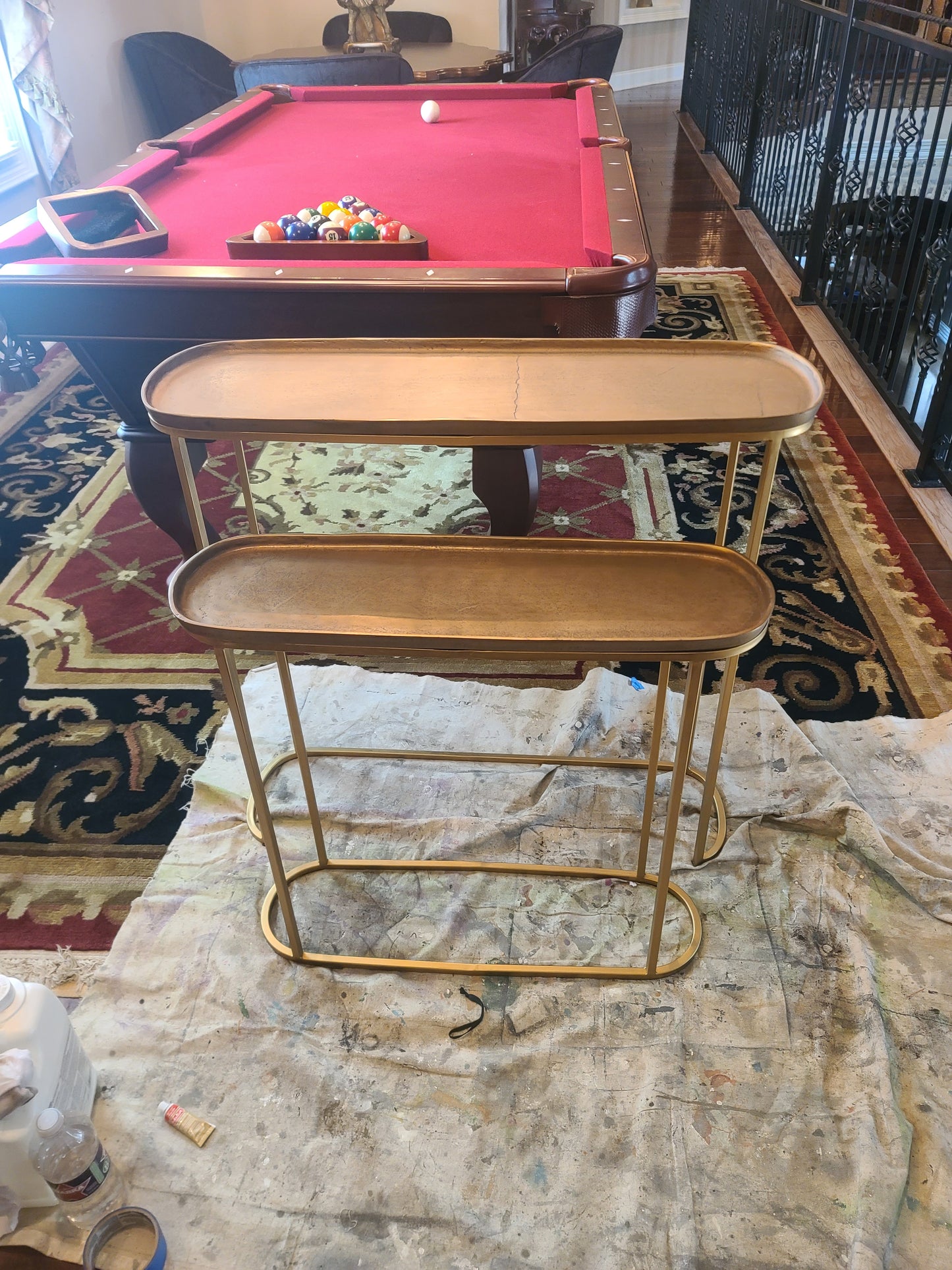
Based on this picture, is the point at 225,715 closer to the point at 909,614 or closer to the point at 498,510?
the point at 498,510

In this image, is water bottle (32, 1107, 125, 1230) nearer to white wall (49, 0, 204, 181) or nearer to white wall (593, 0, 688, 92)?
white wall (49, 0, 204, 181)

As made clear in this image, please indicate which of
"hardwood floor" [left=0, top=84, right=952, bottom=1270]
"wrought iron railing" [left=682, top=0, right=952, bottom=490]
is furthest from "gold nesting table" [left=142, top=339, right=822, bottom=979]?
"wrought iron railing" [left=682, top=0, right=952, bottom=490]

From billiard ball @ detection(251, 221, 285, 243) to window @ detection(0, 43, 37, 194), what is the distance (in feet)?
7.66

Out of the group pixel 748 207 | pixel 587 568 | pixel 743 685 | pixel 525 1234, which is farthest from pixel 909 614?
pixel 748 207

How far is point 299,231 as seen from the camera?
184 centimetres

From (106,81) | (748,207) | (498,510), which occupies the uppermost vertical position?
(106,81)

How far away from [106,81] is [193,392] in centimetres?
399

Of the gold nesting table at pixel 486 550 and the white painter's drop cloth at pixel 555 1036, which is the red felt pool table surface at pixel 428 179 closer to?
the gold nesting table at pixel 486 550

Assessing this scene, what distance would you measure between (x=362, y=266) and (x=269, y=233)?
28 cm

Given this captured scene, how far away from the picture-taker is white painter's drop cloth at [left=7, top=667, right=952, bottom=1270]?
1.07 meters

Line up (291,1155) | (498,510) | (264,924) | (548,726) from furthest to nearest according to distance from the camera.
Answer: (498,510) → (548,726) → (264,924) → (291,1155)

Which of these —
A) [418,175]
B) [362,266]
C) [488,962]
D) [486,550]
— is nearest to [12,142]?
[418,175]

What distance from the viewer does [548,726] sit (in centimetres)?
178

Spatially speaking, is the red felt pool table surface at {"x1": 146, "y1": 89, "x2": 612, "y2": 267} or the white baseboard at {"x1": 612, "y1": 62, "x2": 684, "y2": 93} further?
the white baseboard at {"x1": 612, "y1": 62, "x2": 684, "y2": 93}
